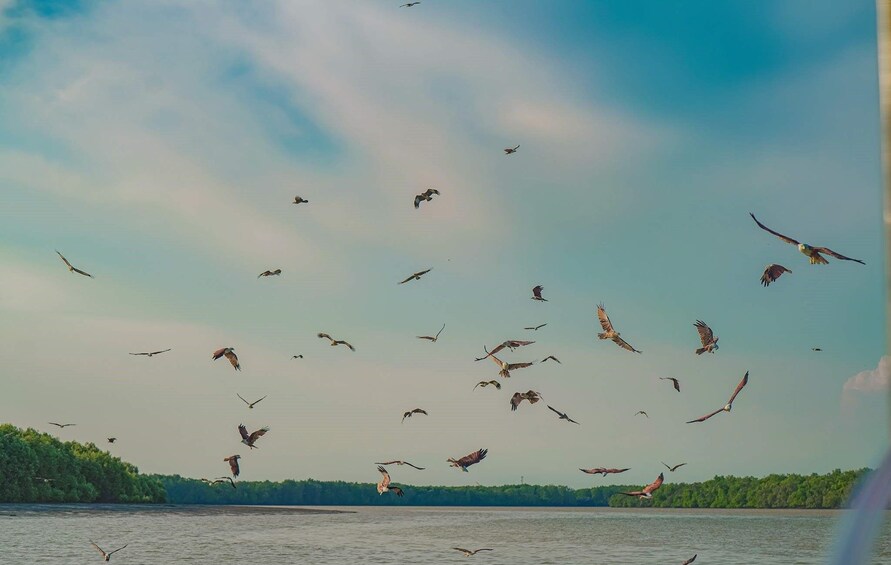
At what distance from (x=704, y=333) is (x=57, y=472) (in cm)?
8775

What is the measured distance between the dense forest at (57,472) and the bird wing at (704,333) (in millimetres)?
71527

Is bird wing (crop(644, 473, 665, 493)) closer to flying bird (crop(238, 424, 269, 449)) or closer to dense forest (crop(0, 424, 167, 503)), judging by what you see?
flying bird (crop(238, 424, 269, 449))

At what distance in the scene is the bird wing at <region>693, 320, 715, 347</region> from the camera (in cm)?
1332

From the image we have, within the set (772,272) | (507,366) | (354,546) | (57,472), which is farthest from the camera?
(57,472)

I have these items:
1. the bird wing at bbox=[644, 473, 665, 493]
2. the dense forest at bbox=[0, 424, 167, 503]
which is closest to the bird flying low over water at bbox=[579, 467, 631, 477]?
the bird wing at bbox=[644, 473, 665, 493]

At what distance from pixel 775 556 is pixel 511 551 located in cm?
1264

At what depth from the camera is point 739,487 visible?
574 feet

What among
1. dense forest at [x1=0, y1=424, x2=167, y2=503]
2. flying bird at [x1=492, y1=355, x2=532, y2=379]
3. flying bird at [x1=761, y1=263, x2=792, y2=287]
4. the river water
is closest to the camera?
flying bird at [x1=761, y1=263, x2=792, y2=287]

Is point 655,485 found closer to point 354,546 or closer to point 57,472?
point 354,546

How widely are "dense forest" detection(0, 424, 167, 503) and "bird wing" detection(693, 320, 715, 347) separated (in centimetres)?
7153

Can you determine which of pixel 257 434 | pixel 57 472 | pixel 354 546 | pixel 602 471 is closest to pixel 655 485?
pixel 602 471

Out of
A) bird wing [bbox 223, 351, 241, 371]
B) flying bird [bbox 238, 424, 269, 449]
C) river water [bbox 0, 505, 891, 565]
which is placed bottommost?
river water [bbox 0, 505, 891, 565]

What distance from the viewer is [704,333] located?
43.8ft

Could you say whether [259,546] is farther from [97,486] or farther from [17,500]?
[97,486]
